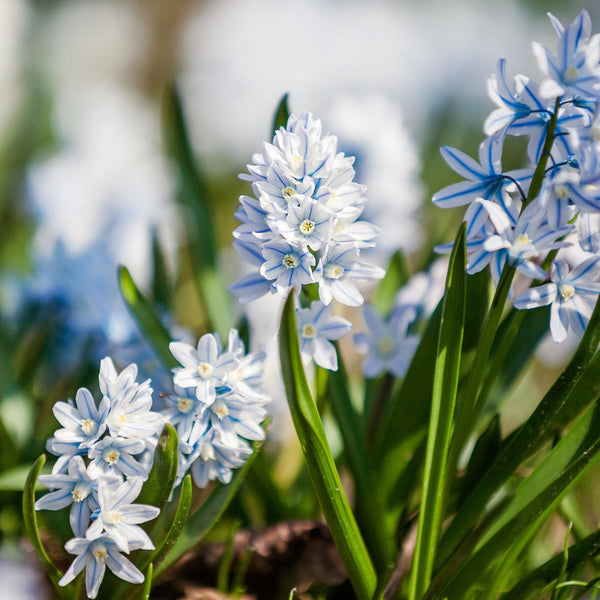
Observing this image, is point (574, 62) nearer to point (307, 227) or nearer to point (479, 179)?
point (479, 179)

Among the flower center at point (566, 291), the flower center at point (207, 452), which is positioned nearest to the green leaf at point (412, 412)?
the flower center at point (566, 291)

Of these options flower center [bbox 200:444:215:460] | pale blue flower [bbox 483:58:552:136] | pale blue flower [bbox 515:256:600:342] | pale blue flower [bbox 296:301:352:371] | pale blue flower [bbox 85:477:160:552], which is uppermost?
pale blue flower [bbox 483:58:552:136]

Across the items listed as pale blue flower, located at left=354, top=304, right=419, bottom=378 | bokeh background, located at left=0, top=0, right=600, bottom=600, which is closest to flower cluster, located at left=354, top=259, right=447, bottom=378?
pale blue flower, located at left=354, top=304, right=419, bottom=378

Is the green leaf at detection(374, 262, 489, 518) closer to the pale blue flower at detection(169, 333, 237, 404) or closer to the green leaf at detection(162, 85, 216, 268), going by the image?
the pale blue flower at detection(169, 333, 237, 404)

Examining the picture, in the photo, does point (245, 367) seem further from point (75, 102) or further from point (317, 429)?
point (75, 102)

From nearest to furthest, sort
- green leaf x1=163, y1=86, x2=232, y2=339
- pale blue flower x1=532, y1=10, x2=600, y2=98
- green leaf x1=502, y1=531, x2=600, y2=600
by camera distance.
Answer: pale blue flower x1=532, y1=10, x2=600, y2=98 < green leaf x1=502, y1=531, x2=600, y2=600 < green leaf x1=163, y1=86, x2=232, y2=339

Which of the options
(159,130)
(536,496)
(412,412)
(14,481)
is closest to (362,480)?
(412,412)

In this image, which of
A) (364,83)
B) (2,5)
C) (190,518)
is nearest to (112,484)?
(190,518)
